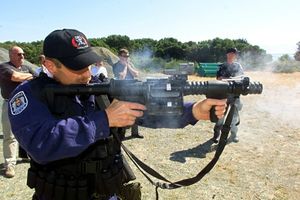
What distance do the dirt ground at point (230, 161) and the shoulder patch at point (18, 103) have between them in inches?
148

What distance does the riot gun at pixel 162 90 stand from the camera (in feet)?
7.77

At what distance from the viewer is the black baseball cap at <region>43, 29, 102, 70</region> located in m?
2.46

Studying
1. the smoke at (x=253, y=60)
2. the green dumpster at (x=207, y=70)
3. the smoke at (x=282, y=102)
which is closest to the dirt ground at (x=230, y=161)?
the smoke at (x=282, y=102)

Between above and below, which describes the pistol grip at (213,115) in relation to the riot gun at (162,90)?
below

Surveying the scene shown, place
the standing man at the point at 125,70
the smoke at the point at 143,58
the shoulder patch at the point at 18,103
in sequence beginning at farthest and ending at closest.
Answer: the smoke at the point at 143,58
the standing man at the point at 125,70
the shoulder patch at the point at 18,103

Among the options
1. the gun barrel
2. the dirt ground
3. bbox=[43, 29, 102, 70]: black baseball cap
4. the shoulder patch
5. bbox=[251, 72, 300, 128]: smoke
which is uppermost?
bbox=[43, 29, 102, 70]: black baseball cap

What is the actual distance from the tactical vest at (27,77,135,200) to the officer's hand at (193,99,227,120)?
1.94 feet

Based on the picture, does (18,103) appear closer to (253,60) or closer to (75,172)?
(75,172)

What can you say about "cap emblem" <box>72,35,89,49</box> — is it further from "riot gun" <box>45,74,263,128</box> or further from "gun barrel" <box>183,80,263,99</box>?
"gun barrel" <box>183,80,263,99</box>

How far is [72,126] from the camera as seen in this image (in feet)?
7.29

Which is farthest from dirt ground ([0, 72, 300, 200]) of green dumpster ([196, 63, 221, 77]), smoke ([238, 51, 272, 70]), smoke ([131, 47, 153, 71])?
smoke ([238, 51, 272, 70])

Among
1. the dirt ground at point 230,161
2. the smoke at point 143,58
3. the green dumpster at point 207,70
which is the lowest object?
the dirt ground at point 230,161

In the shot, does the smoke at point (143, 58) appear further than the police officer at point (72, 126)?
Yes

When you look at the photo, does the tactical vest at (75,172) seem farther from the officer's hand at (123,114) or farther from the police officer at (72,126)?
the officer's hand at (123,114)
